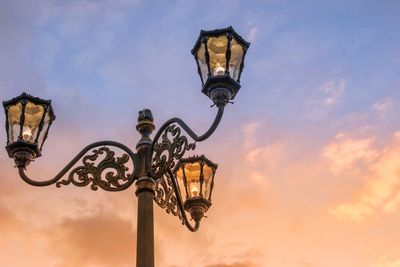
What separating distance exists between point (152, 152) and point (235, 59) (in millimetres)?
1640

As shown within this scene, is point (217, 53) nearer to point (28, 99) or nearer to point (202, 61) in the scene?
point (202, 61)

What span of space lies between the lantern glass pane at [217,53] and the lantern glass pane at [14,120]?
2839mm

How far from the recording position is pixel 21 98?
7.98 meters

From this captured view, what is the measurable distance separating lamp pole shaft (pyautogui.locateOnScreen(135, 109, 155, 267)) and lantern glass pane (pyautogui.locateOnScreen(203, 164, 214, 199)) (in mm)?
1316

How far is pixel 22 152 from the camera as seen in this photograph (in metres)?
7.97

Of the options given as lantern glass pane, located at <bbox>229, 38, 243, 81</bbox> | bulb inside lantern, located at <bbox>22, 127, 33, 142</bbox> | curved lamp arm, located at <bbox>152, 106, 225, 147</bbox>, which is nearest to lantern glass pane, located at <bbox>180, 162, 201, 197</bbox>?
curved lamp arm, located at <bbox>152, 106, 225, 147</bbox>

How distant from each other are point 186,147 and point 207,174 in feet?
5.48

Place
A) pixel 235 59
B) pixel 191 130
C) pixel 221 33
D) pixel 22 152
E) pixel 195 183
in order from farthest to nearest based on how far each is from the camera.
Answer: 1. pixel 195 183
2. pixel 22 152
3. pixel 191 130
4. pixel 235 59
5. pixel 221 33

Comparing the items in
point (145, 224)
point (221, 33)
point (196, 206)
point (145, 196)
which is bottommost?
point (145, 224)

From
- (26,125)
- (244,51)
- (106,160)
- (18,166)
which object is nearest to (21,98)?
(26,125)

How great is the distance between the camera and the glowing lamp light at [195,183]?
29.0ft

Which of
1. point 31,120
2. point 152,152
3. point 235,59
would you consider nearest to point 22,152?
point 31,120

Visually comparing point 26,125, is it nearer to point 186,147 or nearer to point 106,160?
point 106,160

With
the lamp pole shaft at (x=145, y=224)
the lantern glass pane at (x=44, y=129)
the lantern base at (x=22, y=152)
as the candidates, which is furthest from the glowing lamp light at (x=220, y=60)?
the lantern base at (x=22, y=152)
